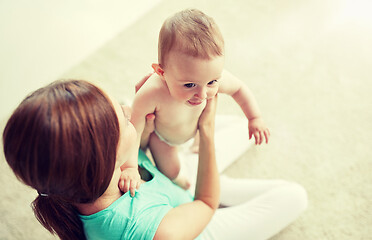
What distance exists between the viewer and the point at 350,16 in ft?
5.29

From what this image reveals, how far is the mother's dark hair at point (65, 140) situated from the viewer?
0.43 metres

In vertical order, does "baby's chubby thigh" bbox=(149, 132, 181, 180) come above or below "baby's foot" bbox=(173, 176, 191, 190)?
above

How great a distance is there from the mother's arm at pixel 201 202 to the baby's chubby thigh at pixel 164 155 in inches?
5.2

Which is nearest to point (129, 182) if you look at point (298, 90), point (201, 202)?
point (201, 202)

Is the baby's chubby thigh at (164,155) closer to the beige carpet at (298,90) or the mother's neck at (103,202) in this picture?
the mother's neck at (103,202)

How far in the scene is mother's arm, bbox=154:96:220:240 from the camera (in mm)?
616

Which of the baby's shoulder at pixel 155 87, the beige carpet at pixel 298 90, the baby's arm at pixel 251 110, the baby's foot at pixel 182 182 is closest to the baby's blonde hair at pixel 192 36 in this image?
the baby's shoulder at pixel 155 87

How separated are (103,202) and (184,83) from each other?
270mm

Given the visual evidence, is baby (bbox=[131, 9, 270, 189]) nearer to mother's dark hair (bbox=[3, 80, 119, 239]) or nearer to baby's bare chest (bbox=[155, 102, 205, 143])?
baby's bare chest (bbox=[155, 102, 205, 143])

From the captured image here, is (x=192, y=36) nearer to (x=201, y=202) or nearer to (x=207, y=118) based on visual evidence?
(x=207, y=118)

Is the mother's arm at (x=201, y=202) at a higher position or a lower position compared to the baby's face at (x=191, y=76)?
lower

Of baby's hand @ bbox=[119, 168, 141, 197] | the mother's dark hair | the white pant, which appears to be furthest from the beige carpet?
the mother's dark hair

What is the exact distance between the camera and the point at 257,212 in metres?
0.91

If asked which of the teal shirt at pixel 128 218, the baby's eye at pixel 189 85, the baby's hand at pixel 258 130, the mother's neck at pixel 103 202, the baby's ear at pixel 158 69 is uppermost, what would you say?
the baby's ear at pixel 158 69
